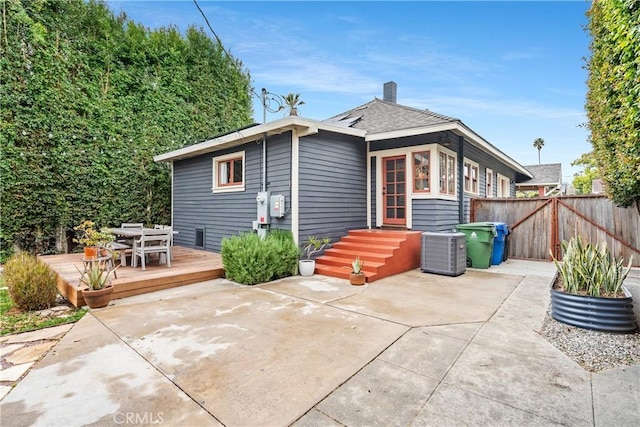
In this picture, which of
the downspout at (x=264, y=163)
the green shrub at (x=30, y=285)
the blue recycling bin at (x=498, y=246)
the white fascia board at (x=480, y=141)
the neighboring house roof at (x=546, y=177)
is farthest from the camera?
the neighboring house roof at (x=546, y=177)

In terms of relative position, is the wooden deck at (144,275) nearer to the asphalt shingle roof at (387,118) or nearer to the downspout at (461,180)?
the asphalt shingle roof at (387,118)

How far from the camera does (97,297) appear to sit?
151 inches

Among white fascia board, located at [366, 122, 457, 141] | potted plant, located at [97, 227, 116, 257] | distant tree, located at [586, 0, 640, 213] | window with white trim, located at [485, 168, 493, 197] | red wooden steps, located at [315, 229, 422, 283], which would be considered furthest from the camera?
window with white trim, located at [485, 168, 493, 197]

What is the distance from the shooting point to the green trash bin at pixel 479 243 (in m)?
6.42

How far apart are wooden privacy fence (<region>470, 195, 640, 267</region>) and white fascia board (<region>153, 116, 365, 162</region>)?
186 inches

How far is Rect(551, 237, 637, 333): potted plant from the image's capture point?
2.86 metres

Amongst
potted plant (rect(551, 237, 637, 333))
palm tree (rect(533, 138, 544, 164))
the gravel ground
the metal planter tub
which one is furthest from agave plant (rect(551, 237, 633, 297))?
palm tree (rect(533, 138, 544, 164))

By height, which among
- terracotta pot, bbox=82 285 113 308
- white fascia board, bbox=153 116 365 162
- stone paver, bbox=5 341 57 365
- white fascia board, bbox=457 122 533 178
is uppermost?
white fascia board, bbox=457 122 533 178

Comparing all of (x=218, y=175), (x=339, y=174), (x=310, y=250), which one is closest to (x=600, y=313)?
(x=310, y=250)

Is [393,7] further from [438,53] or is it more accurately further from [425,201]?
[425,201]

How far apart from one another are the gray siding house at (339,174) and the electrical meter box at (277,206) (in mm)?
29

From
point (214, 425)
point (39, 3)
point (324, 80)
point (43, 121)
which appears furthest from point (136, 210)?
point (214, 425)

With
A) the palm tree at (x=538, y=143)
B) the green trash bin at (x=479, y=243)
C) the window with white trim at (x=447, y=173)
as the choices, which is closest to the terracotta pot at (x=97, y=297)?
the window with white trim at (x=447, y=173)

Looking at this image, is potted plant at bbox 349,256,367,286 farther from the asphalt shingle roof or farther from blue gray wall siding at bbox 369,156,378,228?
the asphalt shingle roof
